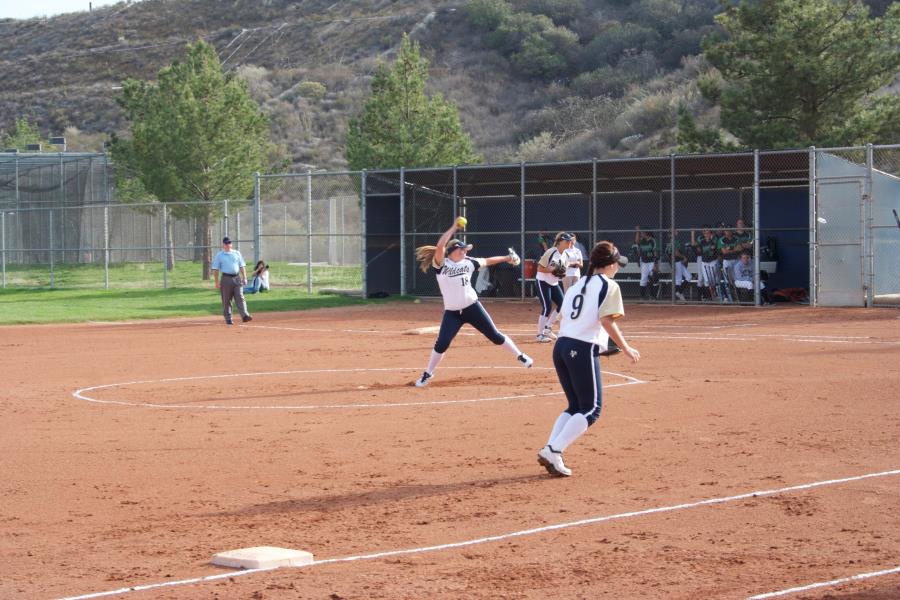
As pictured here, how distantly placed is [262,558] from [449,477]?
123 inches

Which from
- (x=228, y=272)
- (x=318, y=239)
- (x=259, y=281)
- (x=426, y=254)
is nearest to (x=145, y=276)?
(x=318, y=239)

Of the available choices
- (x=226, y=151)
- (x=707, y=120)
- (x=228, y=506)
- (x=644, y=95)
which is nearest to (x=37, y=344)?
(x=228, y=506)

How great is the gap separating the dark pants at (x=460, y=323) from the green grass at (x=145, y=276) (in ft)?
88.6

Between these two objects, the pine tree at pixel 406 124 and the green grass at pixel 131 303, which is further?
the pine tree at pixel 406 124

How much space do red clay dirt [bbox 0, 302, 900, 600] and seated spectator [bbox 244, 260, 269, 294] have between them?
18.8 metres

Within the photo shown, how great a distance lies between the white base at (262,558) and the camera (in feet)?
23.5

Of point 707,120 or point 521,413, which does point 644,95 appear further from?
point 521,413

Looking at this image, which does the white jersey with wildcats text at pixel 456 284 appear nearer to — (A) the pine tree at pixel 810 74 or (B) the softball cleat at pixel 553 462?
(B) the softball cleat at pixel 553 462

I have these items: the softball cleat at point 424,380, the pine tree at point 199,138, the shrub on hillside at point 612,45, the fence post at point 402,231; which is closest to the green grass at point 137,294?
the fence post at point 402,231

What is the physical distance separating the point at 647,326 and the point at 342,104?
60303 millimetres

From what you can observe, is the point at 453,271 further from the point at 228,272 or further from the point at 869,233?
A: the point at 869,233

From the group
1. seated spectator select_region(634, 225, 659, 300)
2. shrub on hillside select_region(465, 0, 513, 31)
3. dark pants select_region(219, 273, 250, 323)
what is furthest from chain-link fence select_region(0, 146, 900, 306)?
shrub on hillside select_region(465, 0, 513, 31)

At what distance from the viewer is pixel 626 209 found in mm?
37625

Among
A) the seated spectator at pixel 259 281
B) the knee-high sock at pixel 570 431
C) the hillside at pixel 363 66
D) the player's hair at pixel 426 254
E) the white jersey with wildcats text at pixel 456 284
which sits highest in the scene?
the hillside at pixel 363 66
